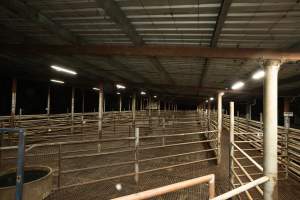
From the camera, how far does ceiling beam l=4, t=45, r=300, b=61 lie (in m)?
3.00

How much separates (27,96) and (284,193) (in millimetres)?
12992

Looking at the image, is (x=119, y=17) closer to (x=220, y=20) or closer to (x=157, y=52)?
(x=157, y=52)

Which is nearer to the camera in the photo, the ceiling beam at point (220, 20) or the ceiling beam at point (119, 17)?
the ceiling beam at point (220, 20)

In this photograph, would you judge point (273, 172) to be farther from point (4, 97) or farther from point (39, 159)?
point (4, 97)

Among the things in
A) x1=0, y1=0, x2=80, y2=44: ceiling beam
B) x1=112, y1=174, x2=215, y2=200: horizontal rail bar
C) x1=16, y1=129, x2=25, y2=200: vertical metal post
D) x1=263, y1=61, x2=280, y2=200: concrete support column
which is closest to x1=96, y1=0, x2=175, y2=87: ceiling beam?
x1=0, y1=0, x2=80, y2=44: ceiling beam

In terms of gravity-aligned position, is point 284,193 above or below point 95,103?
below

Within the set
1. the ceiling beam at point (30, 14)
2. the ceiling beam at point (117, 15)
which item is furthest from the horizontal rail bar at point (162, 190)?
the ceiling beam at point (30, 14)

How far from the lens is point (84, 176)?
4340mm

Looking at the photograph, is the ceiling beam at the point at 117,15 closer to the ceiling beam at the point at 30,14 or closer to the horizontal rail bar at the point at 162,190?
the ceiling beam at the point at 30,14

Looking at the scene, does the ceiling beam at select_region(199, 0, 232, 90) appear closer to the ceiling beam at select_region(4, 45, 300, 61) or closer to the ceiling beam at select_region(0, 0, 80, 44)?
the ceiling beam at select_region(4, 45, 300, 61)

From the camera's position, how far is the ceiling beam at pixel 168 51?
2996 mm

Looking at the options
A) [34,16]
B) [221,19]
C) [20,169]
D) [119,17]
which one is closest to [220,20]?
[221,19]

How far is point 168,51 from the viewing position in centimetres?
356

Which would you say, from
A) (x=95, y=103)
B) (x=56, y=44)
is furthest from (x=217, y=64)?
(x=95, y=103)
